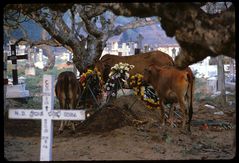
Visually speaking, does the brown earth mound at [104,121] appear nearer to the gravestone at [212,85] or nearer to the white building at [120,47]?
the gravestone at [212,85]

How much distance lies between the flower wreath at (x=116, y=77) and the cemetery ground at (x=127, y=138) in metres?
0.34

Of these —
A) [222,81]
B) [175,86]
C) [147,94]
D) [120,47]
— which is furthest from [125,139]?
[120,47]

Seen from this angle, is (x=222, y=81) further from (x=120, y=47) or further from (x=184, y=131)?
(x=120, y=47)

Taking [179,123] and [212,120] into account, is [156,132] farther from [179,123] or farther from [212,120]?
[212,120]

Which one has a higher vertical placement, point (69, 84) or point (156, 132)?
point (69, 84)

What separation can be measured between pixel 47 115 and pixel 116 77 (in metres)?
4.03

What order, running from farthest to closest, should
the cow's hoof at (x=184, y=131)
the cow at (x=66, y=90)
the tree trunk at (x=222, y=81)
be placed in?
the tree trunk at (x=222, y=81), the cow at (x=66, y=90), the cow's hoof at (x=184, y=131)

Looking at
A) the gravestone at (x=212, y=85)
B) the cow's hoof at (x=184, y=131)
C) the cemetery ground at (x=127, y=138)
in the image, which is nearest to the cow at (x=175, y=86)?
the cow's hoof at (x=184, y=131)

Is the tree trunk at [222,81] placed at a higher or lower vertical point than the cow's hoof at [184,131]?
higher

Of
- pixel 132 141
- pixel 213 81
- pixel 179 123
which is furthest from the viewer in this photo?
pixel 213 81

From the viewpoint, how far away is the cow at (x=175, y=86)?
275 inches

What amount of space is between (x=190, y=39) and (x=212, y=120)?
473cm

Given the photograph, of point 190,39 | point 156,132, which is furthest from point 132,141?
point 190,39

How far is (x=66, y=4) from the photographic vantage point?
15.8 ft
